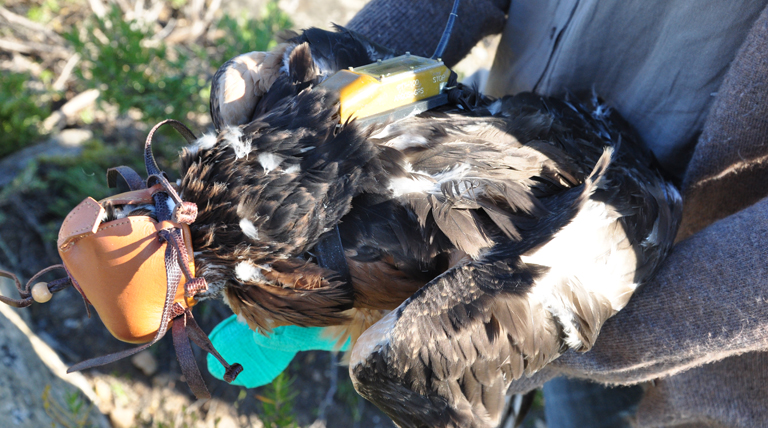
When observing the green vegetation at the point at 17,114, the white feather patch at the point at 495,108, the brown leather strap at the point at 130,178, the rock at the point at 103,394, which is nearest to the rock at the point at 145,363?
the rock at the point at 103,394

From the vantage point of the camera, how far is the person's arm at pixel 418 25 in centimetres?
196

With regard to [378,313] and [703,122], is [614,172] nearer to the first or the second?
[703,122]

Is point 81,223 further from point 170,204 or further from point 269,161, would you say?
point 269,161

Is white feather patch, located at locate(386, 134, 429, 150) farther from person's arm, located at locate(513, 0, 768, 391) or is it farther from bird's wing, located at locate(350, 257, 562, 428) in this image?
person's arm, located at locate(513, 0, 768, 391)

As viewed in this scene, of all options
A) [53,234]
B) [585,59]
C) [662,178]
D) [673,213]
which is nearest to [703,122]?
[662,178]

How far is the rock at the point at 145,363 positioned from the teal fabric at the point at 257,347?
56.0 inches

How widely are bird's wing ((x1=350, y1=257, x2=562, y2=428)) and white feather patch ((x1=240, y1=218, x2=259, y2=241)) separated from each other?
0.42 m

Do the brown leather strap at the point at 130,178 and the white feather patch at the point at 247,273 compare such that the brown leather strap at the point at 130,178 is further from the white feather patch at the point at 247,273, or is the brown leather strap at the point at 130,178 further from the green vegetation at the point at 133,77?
the green vegetation at the point at 133,77

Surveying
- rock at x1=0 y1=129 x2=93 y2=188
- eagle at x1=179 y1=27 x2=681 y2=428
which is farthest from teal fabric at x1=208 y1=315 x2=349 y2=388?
rock at x1=0 y1=129 x2=93 y2=188

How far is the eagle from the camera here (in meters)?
1.28

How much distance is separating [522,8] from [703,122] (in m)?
0.81

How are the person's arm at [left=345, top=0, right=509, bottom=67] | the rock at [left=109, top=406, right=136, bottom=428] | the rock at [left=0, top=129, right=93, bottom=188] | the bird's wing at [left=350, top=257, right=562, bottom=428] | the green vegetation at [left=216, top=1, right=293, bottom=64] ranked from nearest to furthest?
the bird's wing at [left=350, top=257, right=562, bottom=428] → the person's arm at [left=345, top=0, right=509, bottom=67] → the rock at [left=109, top=406, right=136, bottom=428] → the green vegetation at [left=216, top=1, right=293, bottom=64] → the rock at [left=0, top=129, right=93, bottom=188]

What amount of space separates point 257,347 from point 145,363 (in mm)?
1533

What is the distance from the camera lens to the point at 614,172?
1.53 meters
